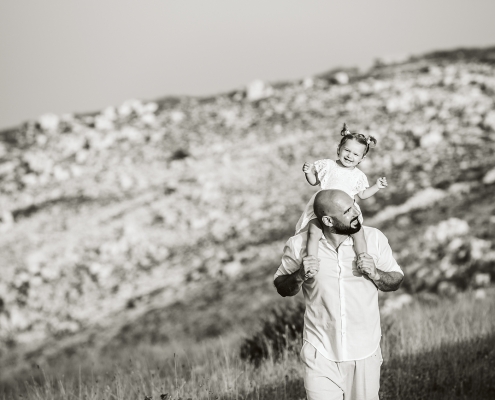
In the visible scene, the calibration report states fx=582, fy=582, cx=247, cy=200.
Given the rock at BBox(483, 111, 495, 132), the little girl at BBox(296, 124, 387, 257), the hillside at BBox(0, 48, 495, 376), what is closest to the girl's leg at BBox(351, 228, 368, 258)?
the little girl at BBox(296, 124, 387, 257)

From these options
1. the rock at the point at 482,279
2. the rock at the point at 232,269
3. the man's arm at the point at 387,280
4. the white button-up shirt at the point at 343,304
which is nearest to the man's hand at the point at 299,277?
the white button-up shirt at the point at 343,304

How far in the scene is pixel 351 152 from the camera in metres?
3.92

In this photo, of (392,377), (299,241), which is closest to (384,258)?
(299,241)

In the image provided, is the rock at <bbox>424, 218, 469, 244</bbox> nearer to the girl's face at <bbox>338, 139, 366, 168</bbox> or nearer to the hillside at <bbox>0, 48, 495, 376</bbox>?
the hillside at <bbox>0, 48, 495, 376</bbox>

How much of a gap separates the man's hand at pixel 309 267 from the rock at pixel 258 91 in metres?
19.0

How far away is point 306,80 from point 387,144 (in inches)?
260

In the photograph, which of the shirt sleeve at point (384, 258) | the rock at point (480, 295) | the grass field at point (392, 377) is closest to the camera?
the shirt sleeve at point (384, 258)

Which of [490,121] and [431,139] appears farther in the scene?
[490,121]

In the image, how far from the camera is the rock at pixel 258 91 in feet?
71.8

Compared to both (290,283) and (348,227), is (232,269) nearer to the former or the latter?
(290,283)

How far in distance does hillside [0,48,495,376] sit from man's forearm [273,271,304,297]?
7190mm

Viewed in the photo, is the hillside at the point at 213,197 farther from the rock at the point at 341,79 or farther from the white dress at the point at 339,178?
the white dress at the point at 339,178

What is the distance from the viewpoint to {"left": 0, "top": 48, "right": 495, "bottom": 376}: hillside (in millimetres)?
12289

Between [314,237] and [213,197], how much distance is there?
13053 millimetres
